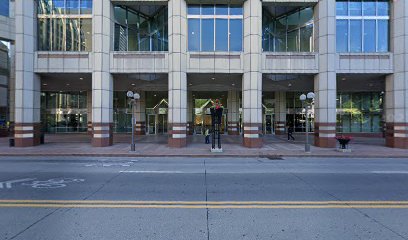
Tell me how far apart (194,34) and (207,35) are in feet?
3.32

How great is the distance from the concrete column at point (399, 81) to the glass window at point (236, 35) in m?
11.2

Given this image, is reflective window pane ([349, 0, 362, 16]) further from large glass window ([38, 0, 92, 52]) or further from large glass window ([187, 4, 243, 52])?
large glass window ([38, 0, 92, 52])

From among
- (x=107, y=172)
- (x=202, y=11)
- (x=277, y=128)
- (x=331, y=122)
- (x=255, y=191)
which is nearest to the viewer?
(x=255, y=191)

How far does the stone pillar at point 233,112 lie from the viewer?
101ft

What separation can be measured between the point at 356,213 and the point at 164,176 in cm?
581

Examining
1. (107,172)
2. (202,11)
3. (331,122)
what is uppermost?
(202,11)

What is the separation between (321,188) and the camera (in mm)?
7098

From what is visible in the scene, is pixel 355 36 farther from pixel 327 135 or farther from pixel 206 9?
pixel 206 9

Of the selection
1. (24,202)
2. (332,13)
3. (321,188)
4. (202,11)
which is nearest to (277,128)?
(332,13)

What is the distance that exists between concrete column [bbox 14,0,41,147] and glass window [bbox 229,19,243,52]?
1481 cm

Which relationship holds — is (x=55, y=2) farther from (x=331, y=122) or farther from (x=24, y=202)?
(x=331, y=122)

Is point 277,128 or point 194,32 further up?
point 194,32

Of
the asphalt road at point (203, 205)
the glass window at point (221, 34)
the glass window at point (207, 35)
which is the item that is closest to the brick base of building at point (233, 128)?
the glass window at point (221, 34)

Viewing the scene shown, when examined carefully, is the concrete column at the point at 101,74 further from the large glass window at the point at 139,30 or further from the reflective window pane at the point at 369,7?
the reflective window pane at the point at 369,7
